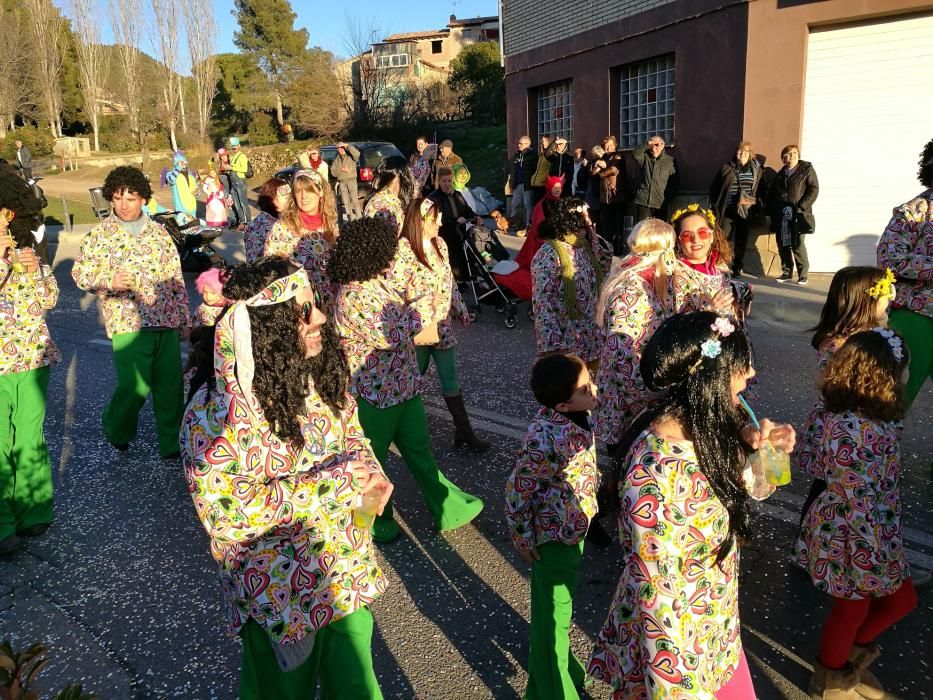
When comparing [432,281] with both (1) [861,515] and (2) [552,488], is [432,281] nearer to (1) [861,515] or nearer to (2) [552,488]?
(2) [552,488]

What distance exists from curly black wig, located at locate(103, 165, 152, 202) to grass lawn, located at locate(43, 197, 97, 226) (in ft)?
52.1

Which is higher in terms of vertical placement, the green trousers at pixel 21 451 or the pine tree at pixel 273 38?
the pine tree at pixel 273 38

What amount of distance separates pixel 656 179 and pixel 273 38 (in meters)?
35.6

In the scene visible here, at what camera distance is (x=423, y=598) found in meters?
3.66

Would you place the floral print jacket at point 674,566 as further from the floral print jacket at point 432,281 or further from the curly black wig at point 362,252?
the floral print jacket at point 432,281

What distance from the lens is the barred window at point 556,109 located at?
15805 mm

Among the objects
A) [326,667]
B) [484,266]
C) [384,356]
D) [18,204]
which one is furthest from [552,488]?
[484,266]

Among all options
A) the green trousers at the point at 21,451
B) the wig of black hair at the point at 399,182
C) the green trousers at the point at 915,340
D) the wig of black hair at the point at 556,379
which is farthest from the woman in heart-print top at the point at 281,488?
the green trousers at the point at 915,340

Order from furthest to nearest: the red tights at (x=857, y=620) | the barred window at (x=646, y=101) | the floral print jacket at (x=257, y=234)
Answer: the barred window at (x=646, y=101)
the floral print jacket at (x=257, y=234)
the red tights at (x=857, y=620)

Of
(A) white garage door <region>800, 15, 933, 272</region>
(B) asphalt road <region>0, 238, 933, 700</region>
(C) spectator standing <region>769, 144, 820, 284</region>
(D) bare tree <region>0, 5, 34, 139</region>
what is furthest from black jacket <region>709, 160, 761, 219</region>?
(D) bare tree <region>0, 5, 34, 139</region>

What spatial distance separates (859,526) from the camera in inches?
110

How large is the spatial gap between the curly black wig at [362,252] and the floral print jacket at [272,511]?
5.13ft

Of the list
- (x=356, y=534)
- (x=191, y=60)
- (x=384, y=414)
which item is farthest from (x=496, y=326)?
(x=191, y=60)

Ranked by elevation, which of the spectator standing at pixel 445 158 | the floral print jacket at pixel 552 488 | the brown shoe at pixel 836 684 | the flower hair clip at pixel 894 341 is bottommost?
the brown shoe at pixel 836 684
